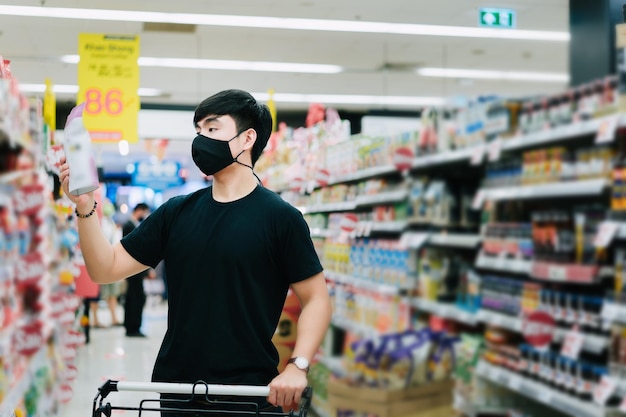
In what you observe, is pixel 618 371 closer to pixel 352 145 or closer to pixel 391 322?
pixel 391 322

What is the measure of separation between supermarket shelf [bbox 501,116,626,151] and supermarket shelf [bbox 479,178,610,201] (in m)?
0.18

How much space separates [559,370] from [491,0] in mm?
6418

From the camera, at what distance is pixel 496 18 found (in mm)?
8727

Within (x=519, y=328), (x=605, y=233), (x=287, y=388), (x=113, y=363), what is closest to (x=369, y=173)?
(x=519, y=328)

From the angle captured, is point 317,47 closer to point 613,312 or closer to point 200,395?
point 613,312

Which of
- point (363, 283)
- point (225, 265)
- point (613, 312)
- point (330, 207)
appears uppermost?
point (330, 207)

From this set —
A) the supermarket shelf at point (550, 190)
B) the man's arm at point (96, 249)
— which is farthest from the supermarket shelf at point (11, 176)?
the supermarket shelf at point (550, 190)

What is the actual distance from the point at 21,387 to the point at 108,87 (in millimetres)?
6989

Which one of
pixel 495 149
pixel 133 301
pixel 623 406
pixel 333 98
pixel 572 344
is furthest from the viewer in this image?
pixel 333 98

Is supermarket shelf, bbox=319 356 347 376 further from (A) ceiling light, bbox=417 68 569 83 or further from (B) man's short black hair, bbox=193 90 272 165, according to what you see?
(A) ceiling light, bbox=417 68 569 83

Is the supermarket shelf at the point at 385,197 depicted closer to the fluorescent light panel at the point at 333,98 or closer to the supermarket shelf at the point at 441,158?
the supermarket shelf at the point at 441,158

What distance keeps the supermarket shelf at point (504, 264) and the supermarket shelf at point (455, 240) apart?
9 cm

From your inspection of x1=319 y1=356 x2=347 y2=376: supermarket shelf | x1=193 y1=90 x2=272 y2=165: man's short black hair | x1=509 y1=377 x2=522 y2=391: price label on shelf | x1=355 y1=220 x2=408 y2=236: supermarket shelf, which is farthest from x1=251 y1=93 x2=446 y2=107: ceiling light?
x1=193 y1=90 x2=272 y2=165: man's short black hair

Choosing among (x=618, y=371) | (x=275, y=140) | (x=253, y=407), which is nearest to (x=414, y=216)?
(x=618, y=371)
